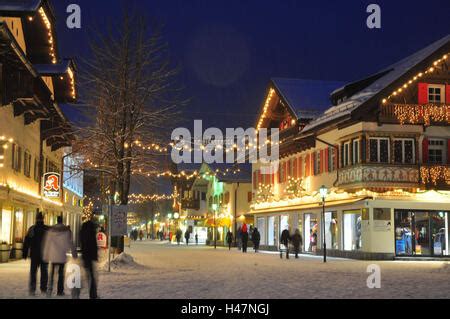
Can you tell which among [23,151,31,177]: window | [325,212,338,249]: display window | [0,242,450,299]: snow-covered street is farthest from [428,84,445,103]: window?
[23,151,31,177]: window

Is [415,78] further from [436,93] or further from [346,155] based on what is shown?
[346,155]

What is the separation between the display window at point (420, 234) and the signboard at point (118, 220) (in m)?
17.9

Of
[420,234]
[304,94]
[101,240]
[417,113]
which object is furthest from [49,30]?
[420,234]

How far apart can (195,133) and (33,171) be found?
38.1ft

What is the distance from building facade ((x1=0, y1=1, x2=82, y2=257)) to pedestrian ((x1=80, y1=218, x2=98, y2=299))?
10528 millimetres

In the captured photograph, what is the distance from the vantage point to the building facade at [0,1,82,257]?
27328 mm

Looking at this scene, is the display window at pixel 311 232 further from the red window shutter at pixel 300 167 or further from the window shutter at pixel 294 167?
the window shutter at pixel 294 167

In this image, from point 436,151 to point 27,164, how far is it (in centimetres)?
2100

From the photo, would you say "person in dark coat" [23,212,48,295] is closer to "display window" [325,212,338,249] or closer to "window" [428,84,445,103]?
"display window" [325,212,338,249]

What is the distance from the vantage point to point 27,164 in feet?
115

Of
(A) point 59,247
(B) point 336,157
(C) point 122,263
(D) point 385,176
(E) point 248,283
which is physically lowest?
(E) point 248,283

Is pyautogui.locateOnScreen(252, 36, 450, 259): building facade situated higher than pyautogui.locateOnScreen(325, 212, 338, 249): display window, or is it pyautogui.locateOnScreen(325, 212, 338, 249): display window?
pyautogui.locateOnScreen(252, 36, 450, 259): building facade

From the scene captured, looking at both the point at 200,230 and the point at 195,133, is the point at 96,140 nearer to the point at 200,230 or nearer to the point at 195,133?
the point at 195,133
